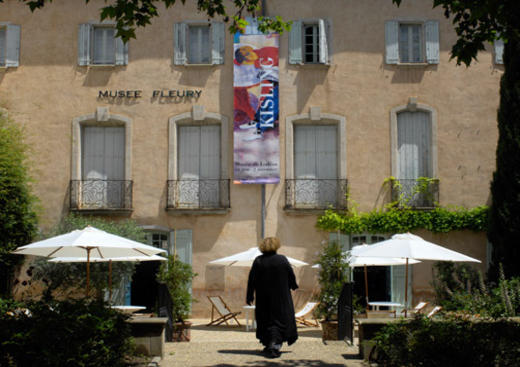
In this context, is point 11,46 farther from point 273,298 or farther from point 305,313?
point 273,298

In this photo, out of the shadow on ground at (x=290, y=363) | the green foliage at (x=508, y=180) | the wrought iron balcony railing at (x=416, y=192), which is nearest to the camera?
the shadow on ground at (x=290, y=363)

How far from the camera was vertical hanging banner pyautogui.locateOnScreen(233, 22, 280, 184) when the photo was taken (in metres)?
18.5

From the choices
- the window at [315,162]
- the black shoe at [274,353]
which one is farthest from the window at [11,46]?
the black shoe at [274,353]

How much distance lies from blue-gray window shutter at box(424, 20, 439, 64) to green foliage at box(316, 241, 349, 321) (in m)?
6.87

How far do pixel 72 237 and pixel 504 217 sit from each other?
31.5 feet

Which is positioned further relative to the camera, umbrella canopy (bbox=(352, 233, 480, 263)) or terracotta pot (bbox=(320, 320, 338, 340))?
terracotta pot (bbox=(320, 320, 338, 340))

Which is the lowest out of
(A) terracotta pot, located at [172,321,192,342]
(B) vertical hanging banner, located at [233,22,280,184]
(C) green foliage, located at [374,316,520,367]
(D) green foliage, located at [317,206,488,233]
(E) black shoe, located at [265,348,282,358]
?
(A) terracotta pot, located at [172,321,192,342]

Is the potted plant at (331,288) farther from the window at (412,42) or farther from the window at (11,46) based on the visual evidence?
the window at (11,46)

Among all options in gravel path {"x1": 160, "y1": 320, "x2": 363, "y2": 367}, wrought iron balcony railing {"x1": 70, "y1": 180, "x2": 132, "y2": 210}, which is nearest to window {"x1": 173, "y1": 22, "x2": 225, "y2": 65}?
wrought iron balcony railing {"x1": 70, "y1": 180, "x2": 132, "y2": 210}

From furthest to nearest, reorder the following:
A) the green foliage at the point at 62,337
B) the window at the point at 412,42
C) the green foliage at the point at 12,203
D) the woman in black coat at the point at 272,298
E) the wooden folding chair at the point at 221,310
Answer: the window at the point at 412,42 < the green foliage at the point at 12,203 < the wooden folding chair at the point at 221,310 < the woman in black coat at the point at 272,298 < the green foliage at the point at 62,337

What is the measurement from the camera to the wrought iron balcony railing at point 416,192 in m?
18.4

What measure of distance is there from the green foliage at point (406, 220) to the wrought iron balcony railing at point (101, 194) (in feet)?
16.2

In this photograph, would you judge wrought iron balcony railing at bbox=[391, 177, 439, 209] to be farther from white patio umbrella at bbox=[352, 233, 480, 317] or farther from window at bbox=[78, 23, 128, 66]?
window at bbox=[78, 23, 128, 66]

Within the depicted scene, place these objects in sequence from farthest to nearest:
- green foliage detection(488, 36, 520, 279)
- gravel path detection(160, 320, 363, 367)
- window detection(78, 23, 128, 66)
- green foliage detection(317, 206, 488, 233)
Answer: window detection(78, 23, 128, 66), green foliage detection(317, 206, 488, 233), green foliage detection(488, 36, 520, 279), gravel path detection(160, 320, 363, 367)
